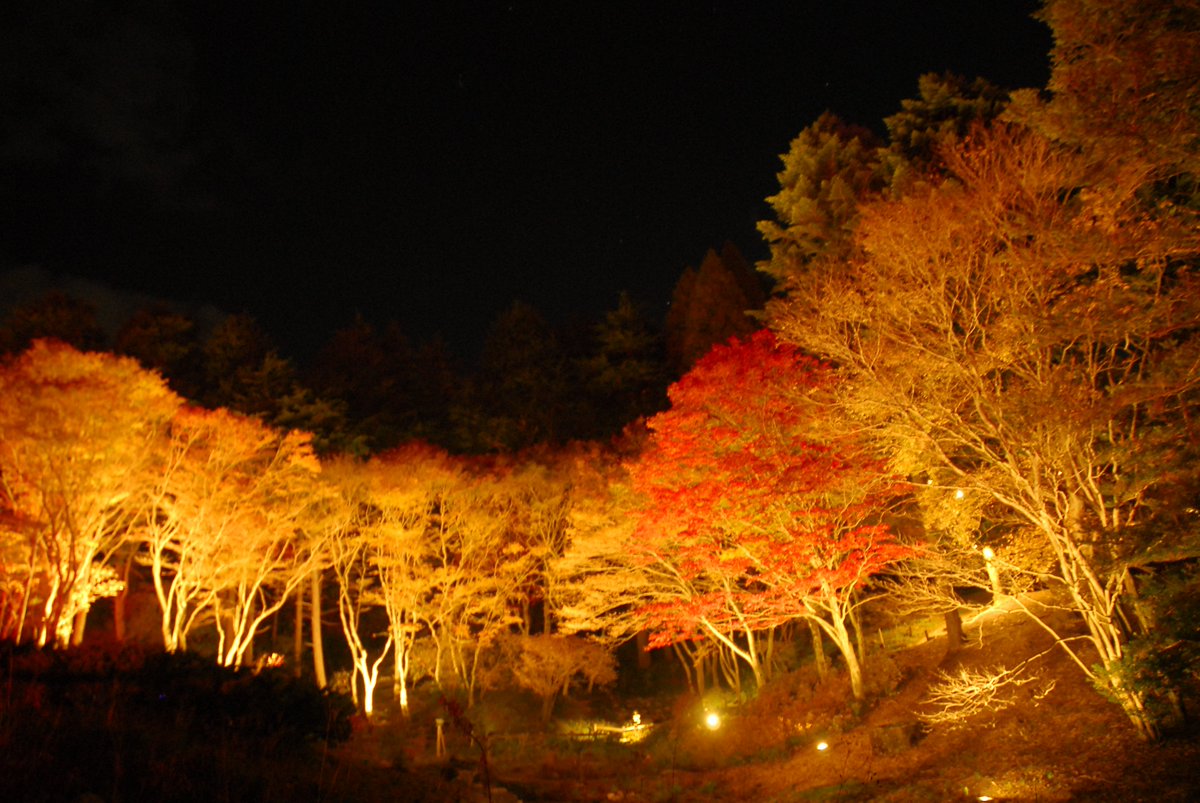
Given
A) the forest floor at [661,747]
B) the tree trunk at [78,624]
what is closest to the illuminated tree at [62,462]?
the tree trunk at [78,624]

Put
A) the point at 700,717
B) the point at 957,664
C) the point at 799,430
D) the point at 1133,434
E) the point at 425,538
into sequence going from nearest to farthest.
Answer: the point at 1133,434, the point at 799,430, the point at 957,664, the point at 700,717, the point at 425,538

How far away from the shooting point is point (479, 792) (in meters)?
9.71

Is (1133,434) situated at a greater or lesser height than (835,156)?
lesser

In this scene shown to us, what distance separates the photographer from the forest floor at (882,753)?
7734mm

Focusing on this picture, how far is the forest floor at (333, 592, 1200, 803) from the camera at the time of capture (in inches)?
305

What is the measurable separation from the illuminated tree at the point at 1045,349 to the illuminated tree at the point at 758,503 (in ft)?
5.89

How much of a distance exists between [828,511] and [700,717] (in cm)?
776

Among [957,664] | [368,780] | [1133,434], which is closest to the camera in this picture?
[368,780]

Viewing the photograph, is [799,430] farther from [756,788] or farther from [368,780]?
[368,780]

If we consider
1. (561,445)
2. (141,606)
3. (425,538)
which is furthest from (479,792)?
(561,445)

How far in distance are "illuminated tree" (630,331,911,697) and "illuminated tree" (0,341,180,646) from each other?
36.4 ft

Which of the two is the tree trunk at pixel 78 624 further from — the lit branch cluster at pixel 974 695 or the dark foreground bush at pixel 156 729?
the lit branch cluster at pixel 974 695

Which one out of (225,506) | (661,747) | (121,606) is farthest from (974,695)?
(121,606)

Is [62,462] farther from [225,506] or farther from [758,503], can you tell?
[758,503]
